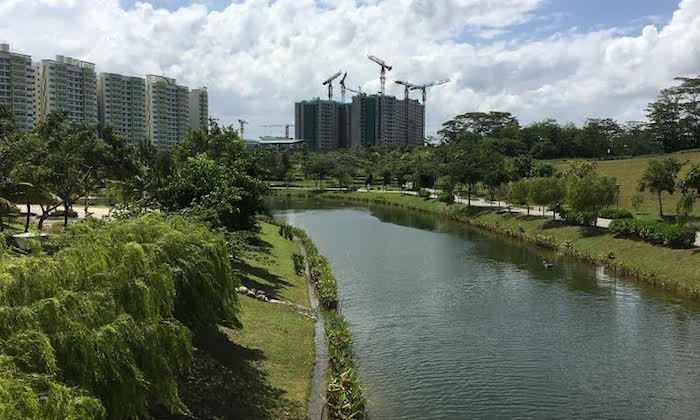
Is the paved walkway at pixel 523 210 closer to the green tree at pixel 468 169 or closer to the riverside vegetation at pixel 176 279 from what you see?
the riverside vegetation at pixel 176 279

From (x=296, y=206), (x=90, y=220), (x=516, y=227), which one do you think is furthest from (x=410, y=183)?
(x=90, y=220)

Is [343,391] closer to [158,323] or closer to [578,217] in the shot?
[158,323]

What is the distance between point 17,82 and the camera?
361 ft

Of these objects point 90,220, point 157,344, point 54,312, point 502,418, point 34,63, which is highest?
point 34,63

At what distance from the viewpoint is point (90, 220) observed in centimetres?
1420

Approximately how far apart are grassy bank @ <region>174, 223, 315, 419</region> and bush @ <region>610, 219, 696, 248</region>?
24.9 m

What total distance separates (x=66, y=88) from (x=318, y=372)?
122m

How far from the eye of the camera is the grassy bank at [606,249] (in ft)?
107

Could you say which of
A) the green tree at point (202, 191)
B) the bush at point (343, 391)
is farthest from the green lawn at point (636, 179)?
the bush at point (343, 391)

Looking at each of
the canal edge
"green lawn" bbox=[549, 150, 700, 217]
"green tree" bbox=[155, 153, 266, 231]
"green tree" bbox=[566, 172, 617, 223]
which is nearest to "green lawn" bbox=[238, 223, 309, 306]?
the canal edge

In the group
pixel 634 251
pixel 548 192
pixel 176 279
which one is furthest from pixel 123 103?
pixel 176 279

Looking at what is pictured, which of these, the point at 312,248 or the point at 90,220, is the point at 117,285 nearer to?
the point at 90,220

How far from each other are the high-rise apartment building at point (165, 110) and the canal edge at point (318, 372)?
128853mm

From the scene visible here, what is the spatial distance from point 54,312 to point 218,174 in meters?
16.5
